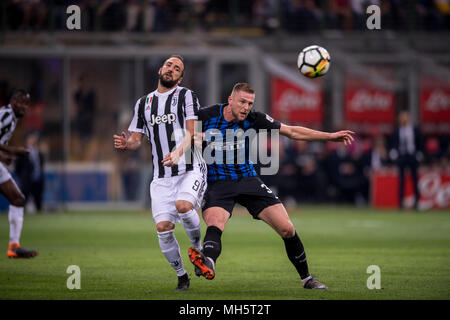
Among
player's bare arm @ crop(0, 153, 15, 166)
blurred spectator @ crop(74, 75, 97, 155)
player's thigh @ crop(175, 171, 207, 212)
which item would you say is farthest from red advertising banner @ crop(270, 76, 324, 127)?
player's thigh @ crop(175, 171, 207, 212)

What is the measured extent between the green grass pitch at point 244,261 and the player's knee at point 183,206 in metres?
0.83

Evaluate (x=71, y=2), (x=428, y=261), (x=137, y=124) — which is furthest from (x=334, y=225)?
(x=71, y=2)

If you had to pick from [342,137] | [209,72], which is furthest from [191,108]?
[209,72]

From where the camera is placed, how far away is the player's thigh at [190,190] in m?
8.17

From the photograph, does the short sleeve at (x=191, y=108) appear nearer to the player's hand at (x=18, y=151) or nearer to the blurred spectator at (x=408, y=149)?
the player's hand at (x=18, y=151)

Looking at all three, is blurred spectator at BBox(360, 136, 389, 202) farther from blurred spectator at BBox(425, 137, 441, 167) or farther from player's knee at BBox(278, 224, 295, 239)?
player's knee at BBox(278, 224, 295, 239)

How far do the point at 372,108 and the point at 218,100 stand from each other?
222 inches

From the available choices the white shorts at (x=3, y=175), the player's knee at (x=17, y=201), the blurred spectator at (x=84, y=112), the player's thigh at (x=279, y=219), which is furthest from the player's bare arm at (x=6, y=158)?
the blurred spectator at (x=84, y=112)

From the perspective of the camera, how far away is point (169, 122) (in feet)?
28.0

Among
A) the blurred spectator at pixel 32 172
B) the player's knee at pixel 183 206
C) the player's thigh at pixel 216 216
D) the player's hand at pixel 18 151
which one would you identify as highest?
the player's hand at pixel 18 151

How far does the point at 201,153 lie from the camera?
28.5 feet

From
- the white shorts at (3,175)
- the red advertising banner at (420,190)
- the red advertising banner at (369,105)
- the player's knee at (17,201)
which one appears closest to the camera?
the white shorts at (3,175)

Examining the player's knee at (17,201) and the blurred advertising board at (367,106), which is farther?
the blurred advertising board at (367,106)
